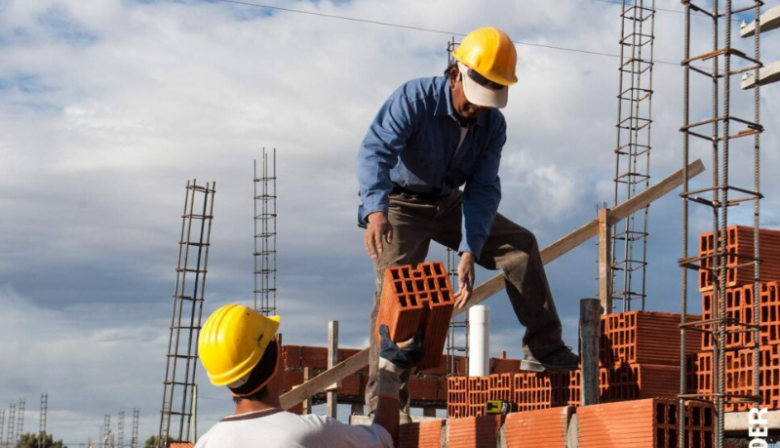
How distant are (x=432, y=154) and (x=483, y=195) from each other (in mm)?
411

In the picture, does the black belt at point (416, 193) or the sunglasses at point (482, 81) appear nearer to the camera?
the sunglasses at point (482, 81)

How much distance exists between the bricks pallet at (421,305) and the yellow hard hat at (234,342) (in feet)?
4.31

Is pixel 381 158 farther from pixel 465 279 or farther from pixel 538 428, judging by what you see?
pixel 538 428

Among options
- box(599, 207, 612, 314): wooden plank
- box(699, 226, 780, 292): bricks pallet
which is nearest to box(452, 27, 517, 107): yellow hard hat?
box(699, 226, 780, 292): bricks pallet

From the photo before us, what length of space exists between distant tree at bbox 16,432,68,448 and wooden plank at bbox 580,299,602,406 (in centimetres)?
5644

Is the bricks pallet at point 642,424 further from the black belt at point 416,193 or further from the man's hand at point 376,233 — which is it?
the black belt at point 416,193

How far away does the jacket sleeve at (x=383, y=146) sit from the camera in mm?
5895

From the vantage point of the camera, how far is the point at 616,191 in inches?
866

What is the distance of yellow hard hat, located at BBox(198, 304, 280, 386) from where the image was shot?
3.65 m

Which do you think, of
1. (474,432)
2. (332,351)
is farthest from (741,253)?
(332,351)

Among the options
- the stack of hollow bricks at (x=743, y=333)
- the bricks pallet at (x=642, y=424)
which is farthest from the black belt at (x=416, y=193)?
the stack of hollow bricks at (x=743, y=333)

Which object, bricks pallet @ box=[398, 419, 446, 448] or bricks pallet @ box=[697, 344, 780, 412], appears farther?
bricks pallet @ box=[697, 344, 780, 412]

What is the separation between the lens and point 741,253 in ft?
29.3

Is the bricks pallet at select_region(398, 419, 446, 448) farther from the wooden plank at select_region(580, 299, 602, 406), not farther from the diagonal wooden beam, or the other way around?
the diagonal wooden beam
